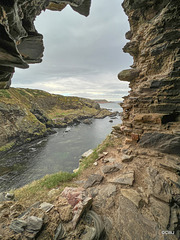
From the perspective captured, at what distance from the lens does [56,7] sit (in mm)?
6805

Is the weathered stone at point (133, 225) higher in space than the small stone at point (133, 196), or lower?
lower

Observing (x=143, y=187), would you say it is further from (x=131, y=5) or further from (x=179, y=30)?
(x=131, y=5)

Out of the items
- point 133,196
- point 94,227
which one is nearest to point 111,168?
point 133,196

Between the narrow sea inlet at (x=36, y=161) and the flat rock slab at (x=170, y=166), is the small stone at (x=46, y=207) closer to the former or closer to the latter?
the flat rock slab at (x=170, y=166)

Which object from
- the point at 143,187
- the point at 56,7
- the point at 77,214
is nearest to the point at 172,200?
the point at 143,187

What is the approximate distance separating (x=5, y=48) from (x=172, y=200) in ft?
29.8

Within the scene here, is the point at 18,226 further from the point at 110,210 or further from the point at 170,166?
the point at 170,166

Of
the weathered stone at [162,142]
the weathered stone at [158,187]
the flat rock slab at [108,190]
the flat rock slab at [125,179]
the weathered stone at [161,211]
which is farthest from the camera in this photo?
the weathered stone at [162,142]

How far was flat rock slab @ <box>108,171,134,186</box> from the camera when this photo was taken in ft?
18.6

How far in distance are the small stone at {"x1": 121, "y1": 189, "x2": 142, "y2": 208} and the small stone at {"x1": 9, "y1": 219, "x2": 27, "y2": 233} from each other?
13.4ft

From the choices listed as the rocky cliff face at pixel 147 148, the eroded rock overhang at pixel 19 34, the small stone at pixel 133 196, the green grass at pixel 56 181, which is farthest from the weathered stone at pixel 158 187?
the eroded rock overhang at pixel 19 34

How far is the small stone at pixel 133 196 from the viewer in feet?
14.9

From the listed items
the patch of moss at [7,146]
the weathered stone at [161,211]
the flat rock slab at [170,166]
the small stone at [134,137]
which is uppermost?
the small stone at [134,137]

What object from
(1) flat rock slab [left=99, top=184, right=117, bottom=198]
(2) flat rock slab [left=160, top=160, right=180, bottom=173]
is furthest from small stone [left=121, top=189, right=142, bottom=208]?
(2) flat rock slab [left=160, top=160, right=180, bottom=173]
